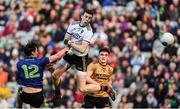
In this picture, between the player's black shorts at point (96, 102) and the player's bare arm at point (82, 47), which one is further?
the player's black shorts at point (96, 102)

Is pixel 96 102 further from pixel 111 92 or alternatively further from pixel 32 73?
pixel 32 73

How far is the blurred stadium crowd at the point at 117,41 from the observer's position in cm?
2973

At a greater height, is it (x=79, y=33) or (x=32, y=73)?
(x=79, y=33)

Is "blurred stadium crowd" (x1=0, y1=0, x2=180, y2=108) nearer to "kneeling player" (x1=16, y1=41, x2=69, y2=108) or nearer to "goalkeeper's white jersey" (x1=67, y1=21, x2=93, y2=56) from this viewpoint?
"goalkeeper's white jersey" (x1=67, y1=21, x2=93, y2=56)

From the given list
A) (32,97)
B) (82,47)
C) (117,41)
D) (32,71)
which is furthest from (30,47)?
(117,41)

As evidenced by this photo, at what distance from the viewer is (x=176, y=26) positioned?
31891 millimetres

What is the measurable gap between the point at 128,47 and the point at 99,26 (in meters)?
2.13

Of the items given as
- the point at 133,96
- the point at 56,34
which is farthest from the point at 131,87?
the point at 56,34

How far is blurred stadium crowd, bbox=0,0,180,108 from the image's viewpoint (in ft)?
97.6

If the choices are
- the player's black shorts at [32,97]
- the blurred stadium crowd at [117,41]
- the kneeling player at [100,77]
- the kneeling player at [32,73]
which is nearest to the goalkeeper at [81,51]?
the kneeling player at [100,77]

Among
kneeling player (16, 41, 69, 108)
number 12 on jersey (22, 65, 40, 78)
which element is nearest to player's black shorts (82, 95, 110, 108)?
kneeling player (16, 41, 69, 108)

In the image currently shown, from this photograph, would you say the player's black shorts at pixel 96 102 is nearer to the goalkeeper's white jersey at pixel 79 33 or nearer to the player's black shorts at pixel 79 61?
the player's black shorts at pixel 79 61

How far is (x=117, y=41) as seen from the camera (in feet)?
107

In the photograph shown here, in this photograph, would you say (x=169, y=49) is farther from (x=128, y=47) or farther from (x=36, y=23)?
(x=36, y=23)
